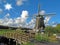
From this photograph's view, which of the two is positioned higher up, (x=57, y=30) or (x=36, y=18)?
(x=36, y=18)

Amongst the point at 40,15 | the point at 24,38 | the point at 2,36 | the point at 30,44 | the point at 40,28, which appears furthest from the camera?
the point at 40,15

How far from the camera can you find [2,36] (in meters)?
43.9

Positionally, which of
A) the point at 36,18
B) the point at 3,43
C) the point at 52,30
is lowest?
the point at 3,43

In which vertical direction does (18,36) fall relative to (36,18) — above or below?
below

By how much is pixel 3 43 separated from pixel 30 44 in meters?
21.1

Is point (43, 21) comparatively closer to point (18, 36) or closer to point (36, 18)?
point (36, 18)

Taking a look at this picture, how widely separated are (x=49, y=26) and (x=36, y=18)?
22.1ft

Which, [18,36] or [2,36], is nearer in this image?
[18,36]

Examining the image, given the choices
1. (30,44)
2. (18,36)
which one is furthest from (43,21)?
(30,44)

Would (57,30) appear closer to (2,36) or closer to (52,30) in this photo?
(52,30)

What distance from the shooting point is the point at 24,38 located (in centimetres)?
3125

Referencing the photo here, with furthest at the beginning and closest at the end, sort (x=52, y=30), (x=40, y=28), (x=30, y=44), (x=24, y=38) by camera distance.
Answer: (x=40, y=28)
(x=52, y=30)
(x=24, y=38)
(x=30, y=44)

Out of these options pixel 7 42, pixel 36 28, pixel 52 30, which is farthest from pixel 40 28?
pixel 7 42

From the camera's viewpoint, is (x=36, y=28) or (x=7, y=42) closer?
(x=7, y=42)
